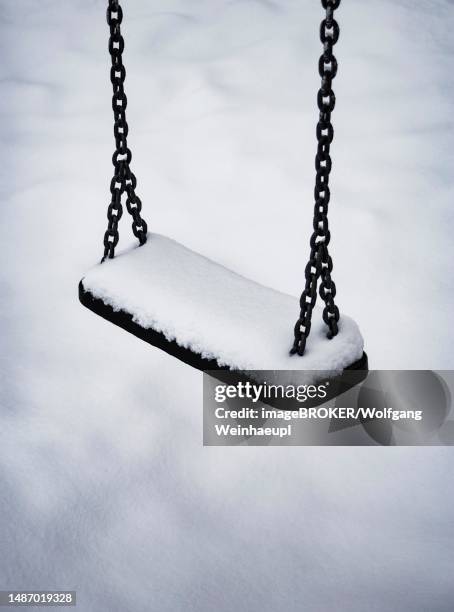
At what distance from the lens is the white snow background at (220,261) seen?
1.90 metres

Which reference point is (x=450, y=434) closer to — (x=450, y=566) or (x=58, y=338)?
(x=450, y=566)

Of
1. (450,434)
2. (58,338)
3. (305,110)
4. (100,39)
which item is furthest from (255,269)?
(100,39)

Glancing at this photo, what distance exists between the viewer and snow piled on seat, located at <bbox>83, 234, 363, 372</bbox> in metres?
1.52

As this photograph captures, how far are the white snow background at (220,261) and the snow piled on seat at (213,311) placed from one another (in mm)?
94

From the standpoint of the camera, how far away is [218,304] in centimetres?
167

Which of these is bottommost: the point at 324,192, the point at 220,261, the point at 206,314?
the point at 220,261

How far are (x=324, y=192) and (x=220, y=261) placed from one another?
148 cm

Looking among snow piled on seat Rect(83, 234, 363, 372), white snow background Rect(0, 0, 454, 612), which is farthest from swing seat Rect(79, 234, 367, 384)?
white snow background Rect(0, 0, 454, 612)

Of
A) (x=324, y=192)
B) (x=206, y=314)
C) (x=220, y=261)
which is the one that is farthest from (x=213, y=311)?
(x=220, y=261)

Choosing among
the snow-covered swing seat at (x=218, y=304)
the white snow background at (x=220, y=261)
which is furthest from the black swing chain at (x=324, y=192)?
the white snow background at (x=220, y=261)

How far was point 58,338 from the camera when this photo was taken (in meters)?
2.55

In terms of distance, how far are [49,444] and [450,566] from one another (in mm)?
1218

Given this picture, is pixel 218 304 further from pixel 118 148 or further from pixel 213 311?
pixel 118 148

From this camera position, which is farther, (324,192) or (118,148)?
(118,148)
